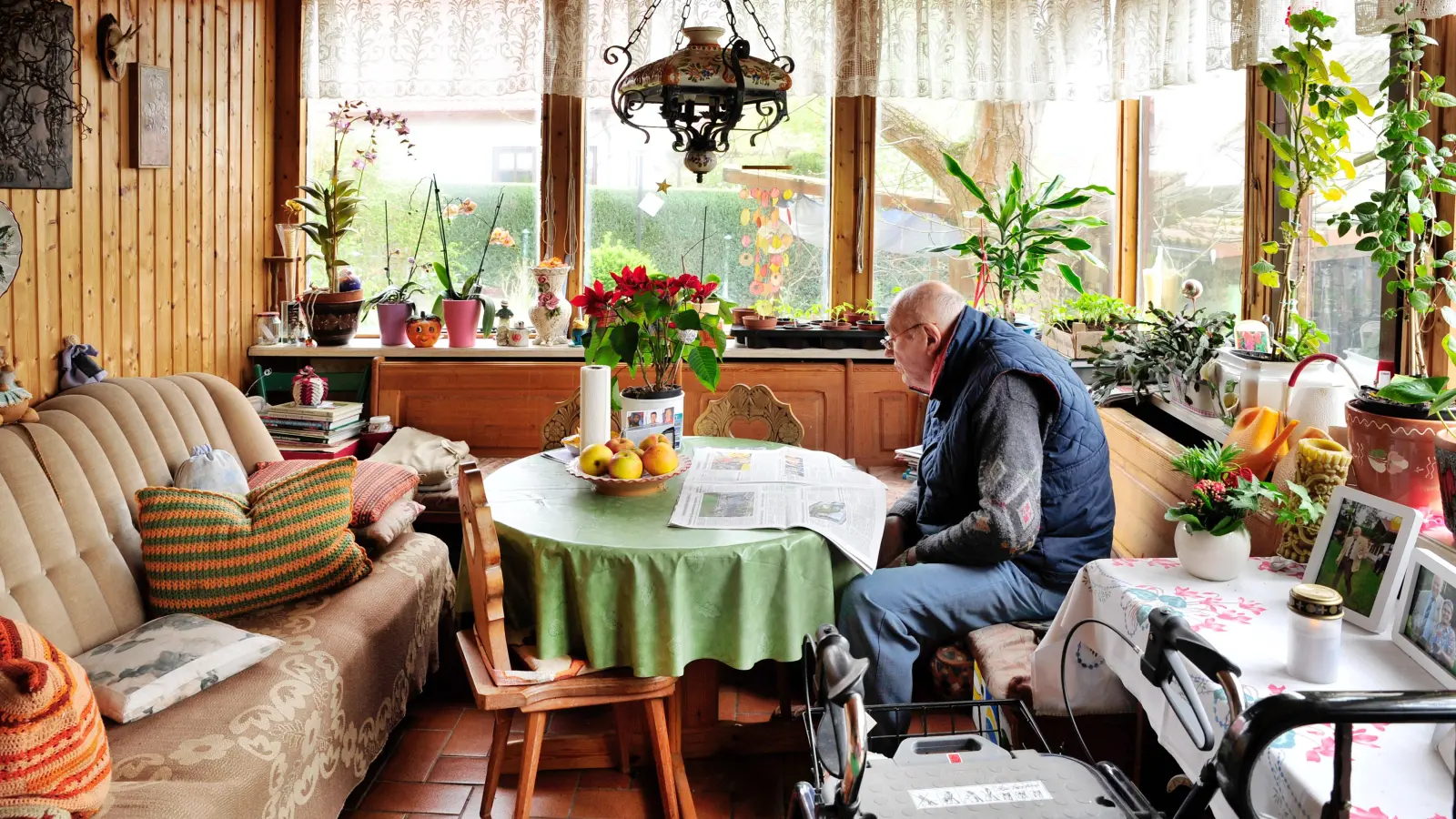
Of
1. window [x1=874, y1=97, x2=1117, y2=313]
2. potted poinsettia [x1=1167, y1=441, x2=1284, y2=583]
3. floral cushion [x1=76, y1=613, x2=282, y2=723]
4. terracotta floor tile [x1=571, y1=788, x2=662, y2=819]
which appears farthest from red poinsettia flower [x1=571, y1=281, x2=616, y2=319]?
window [x1=874, y1=97, x2=1117, y2=313]

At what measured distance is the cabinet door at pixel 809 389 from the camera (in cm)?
463

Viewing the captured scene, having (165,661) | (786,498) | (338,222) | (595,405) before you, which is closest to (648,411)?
(595,405)

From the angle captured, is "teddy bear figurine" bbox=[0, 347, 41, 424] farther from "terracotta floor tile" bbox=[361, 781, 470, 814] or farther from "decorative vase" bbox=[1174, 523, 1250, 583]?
"decorative vase" bbox=[1174, 523, 1250, 583]

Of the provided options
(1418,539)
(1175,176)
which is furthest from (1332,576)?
(1175,176)

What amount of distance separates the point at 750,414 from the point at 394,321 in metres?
1.83

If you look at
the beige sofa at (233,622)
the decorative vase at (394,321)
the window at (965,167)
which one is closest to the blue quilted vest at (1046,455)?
the beige sofa at (233,622)

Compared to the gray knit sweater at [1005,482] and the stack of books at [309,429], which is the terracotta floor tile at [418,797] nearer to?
the gray knit sweater at [1005,482]

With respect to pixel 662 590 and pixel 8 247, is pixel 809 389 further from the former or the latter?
pixel 8 247

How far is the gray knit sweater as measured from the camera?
2543 millimetres

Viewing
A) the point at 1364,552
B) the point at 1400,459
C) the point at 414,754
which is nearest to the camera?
the point at 1364,552

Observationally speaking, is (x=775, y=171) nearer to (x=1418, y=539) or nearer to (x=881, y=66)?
(x=881, y=66)

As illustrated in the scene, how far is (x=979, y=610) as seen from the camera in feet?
8.65

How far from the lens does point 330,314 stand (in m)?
4.65

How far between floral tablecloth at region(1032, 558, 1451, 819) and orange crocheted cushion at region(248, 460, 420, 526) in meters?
1.99
